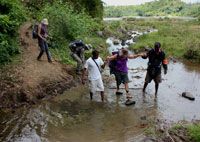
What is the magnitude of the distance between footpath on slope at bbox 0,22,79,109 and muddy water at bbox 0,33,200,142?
1.26 feet

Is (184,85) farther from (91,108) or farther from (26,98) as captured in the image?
(26,98)

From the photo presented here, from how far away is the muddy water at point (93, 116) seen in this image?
449 centimetres

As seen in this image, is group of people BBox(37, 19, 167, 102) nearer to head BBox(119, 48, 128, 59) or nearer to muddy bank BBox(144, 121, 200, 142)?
head BBox(119, 48, 128, 59)

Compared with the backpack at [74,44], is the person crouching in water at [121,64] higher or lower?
lower

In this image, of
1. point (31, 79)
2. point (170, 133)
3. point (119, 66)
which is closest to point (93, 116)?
point (119, 66)

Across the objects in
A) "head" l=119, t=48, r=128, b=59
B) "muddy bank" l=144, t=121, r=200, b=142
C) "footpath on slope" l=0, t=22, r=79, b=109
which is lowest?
"muddy bank" l=144, t=121, r=200, b=142

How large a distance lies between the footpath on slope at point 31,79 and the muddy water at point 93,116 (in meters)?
0.38

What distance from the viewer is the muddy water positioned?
4486 mm

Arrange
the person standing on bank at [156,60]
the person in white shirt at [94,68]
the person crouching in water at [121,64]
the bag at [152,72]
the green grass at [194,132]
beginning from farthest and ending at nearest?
1. the bag at [152,72]
2. the person standing on bank at [156,60]
3. the person crouching in water at [121,64]
4. the person in white shirt at [94,68]
5. the green grass at [194,132]

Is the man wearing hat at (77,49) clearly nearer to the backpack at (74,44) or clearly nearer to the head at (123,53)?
the backpack at (74,44)

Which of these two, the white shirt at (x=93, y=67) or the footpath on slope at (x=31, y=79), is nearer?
the white shirt at (x=93, y=67)

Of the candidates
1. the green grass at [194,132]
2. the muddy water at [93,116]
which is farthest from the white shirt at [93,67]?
the green grass at [194,132]

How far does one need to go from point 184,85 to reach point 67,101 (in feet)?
17.7

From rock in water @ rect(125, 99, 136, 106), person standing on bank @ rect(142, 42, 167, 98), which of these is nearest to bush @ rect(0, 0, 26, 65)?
rock in water @ rect(125, 99, 136, 106)
